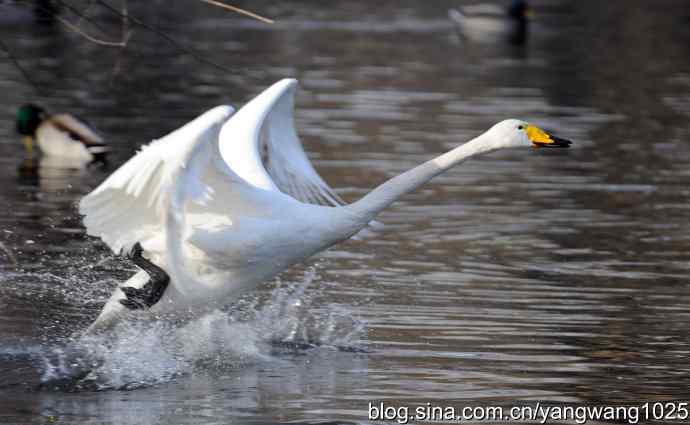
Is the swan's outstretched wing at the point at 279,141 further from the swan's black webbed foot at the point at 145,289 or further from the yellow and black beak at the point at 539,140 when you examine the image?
the yellow and black beak at the point at 539,140

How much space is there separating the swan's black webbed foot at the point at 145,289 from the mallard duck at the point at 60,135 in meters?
7.86

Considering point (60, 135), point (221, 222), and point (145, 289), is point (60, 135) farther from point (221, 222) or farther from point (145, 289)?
point (221, 222)

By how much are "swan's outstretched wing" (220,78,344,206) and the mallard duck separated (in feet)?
21.0

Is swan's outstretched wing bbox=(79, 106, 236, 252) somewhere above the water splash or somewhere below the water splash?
above

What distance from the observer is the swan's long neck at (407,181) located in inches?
358

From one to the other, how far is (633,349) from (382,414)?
2.10 metres

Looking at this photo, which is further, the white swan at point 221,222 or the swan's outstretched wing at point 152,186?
the white swan at point 221,222

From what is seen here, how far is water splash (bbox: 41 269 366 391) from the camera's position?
8.72 meters

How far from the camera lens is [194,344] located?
9.41 m

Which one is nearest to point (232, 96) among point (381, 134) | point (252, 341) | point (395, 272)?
point (381, 134)

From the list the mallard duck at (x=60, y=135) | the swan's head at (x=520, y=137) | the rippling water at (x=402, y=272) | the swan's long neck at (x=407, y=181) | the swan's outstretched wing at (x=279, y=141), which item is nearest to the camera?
the rippling water at (x=402, y=272)

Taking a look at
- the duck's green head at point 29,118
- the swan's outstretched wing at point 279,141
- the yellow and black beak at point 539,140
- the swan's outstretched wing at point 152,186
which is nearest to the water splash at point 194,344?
the swan's outstretched wing at point 152,186

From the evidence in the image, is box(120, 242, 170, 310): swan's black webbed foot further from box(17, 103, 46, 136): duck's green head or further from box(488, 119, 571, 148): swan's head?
box(17, 103, 46, 136): duck's green head

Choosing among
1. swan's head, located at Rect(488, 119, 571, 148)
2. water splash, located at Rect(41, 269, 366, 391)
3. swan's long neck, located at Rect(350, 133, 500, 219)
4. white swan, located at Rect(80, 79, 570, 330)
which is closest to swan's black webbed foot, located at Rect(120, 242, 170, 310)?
white swan, located at Rect(80, 79, 570, 330)
